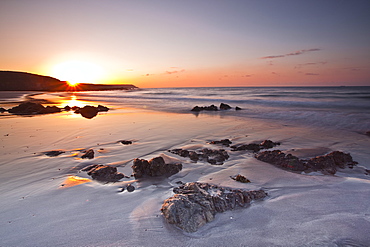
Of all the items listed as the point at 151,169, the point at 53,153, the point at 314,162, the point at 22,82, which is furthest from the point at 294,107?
the point at 22,82

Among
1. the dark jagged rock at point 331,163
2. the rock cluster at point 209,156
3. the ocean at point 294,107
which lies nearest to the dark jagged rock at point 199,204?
the rock cluster at point 209,156

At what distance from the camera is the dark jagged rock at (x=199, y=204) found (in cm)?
243

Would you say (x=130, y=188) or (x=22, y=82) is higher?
(x=22, y=82)

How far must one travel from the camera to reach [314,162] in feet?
15.0

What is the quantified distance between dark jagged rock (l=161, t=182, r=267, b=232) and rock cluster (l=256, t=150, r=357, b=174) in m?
1.70

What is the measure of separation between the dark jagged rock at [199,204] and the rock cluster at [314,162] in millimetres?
1696

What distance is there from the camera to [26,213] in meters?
2.79

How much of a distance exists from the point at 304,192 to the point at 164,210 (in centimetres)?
242

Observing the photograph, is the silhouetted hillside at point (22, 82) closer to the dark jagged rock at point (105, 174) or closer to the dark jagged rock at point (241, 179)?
the dark jagged rock at point (105, 174)

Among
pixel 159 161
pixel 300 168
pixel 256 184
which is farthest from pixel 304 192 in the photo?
pixel 159 161

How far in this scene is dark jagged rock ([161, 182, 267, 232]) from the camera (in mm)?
2428

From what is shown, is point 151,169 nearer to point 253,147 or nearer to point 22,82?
point 253,147

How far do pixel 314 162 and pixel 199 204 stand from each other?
135 inches

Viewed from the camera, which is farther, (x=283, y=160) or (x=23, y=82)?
(x=23, y=82)
